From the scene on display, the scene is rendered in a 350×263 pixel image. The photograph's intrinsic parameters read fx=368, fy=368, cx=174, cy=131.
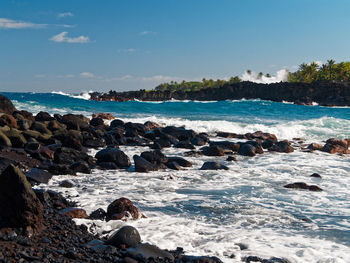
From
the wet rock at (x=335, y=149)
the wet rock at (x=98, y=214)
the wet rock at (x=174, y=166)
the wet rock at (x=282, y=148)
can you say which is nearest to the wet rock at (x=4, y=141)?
the wet rock at (x=174, y=166)

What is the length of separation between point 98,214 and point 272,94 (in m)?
90.6

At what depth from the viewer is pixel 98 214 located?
17.6 feet

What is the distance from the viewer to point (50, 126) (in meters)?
13.8

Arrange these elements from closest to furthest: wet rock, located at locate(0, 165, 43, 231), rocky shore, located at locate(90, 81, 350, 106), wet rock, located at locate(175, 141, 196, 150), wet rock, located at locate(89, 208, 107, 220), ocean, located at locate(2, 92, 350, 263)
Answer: wet rock, located at locate(0, 165, 43, 231)
ocean, located at locate(2, 92, 350, 263)
wet rock, located at locate(89, 208, 107, 220)
wet rock, located at locate(175, 141, 196, 150)
rocky shore, located at locate(90, 81, 350, 106)

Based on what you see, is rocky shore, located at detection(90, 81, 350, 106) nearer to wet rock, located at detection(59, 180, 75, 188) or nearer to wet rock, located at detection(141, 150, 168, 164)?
wet rock, located at detection(141, 150, 168, 164)

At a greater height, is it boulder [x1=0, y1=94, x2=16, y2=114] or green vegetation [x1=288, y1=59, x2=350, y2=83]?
green vegetation [x1=288, y1=59, x2=350, y2=83]

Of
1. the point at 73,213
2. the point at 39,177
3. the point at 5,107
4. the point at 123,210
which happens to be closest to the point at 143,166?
the point at 39,177

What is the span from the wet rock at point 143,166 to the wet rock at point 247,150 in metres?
4.50

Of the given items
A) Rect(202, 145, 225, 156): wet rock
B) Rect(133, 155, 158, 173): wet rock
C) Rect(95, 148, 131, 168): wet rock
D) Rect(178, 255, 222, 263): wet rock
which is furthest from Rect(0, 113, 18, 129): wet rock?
Rect(178, 255, 222, 263): wet rock

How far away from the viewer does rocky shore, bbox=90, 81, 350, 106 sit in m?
78.0

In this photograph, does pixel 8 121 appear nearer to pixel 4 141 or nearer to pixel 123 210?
pixel 4 141

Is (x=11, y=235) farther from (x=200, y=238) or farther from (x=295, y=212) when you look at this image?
(x=295, y=212)

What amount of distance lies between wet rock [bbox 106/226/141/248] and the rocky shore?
73108 millimetres

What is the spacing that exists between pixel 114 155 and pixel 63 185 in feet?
9.05
